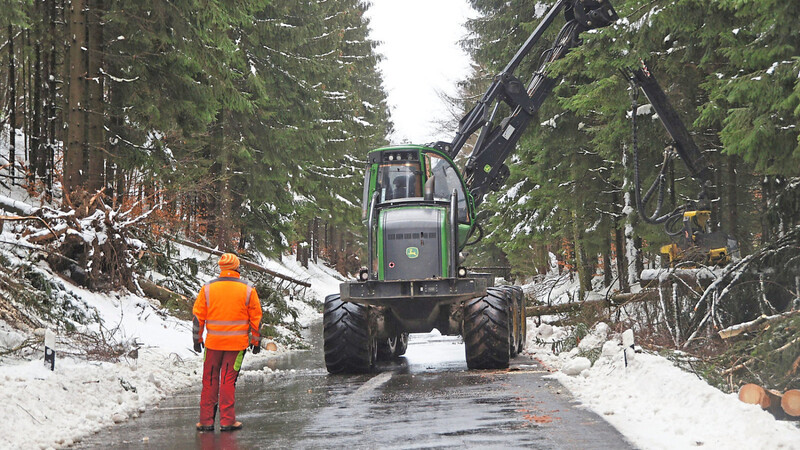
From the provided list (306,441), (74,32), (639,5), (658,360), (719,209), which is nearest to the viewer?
(306,441)

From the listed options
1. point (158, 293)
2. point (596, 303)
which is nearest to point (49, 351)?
point (158, 293)

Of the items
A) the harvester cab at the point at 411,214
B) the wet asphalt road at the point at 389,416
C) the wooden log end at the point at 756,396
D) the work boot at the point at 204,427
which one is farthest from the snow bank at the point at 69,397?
the wooden log end at the point at 756,396

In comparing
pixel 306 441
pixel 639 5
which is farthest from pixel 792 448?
pixel 639 5

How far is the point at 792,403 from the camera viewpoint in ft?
23.2

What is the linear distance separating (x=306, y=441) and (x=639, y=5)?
8337 millimetres

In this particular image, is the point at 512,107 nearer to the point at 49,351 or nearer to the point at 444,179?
the point at 444,179

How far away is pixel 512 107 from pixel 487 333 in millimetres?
6286

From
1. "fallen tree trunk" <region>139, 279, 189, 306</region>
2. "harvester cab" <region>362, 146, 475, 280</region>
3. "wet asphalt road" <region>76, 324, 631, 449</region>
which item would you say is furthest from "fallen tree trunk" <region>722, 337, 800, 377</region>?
"fallen tree trunk" <region>139, 279, 189, 306</region>

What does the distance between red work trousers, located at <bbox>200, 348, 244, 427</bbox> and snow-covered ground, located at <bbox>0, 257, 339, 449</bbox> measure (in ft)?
3.70

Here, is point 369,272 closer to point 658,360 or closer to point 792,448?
point 658,360

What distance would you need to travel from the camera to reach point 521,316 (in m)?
17.5

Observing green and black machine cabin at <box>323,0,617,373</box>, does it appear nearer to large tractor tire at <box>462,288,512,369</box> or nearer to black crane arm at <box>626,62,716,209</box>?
large tractor tire at <box>462,288,512,369</box>

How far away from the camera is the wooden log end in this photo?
752cm

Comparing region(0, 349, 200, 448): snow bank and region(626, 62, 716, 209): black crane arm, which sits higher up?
region(626, 62, 716, 209): black crane arm
